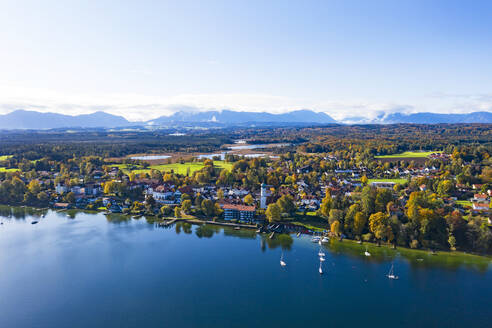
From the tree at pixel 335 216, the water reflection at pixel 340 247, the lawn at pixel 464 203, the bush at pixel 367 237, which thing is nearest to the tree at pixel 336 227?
the tree at pixel 335 216

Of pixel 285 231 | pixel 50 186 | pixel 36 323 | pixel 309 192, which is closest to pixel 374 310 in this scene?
pixel 285 231

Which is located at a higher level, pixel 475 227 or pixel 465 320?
pixel 475 227

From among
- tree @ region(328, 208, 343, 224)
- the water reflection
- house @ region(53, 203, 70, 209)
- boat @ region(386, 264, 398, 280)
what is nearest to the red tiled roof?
the water reflection

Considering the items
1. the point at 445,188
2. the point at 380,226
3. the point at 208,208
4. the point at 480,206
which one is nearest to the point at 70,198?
the point at 208,208

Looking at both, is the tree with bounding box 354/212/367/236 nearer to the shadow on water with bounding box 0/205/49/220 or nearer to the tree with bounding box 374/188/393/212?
the tree with bounding box 374/188/393/212

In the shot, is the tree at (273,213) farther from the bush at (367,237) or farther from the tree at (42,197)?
the tree at (42,197)

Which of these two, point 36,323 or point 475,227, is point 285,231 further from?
point 36,323

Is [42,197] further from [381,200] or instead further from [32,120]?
[32,120]
